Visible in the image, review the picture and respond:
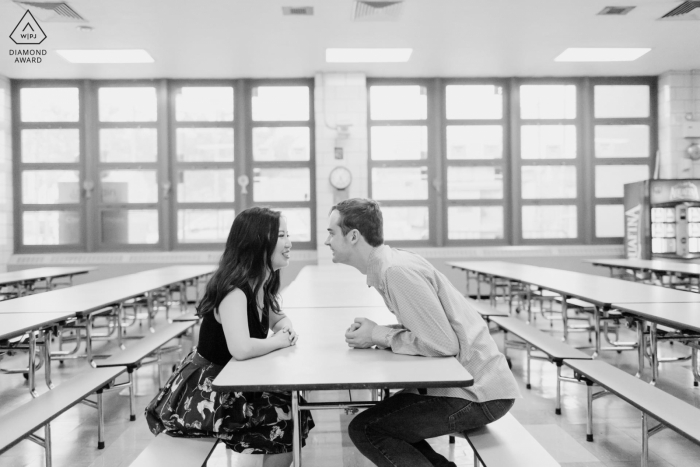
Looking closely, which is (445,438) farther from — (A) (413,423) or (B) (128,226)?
(B) (128,226)

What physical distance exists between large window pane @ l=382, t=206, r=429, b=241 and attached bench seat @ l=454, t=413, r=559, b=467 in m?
6.84

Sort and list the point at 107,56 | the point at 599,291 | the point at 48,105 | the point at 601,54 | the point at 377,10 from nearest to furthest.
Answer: the point at 599,291 → the point at 377,10 → the point at 107,56 → the point at 601,54 → the point at 48,105

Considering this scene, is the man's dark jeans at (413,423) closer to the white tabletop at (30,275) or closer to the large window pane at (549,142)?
the white tabletop at (30,275)

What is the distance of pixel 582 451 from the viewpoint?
2.70 m

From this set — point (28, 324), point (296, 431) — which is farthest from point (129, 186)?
point (296, 431)

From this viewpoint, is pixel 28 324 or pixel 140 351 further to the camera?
pixel 140 351

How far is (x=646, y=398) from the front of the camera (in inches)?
87.0

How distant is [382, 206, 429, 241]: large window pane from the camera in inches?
342

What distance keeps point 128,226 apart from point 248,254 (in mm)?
7409

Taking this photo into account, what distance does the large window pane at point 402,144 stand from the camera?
8.65 m

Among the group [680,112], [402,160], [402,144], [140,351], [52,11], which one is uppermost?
[52,11]

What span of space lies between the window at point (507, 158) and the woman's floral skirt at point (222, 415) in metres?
6.91

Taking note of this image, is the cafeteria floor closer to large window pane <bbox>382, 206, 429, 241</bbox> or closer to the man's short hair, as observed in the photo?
the man's short hair

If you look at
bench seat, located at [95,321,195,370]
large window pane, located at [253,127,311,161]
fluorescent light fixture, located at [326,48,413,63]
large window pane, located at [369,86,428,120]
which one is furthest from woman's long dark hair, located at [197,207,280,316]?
large window pane, located at [369,86,428,120]
